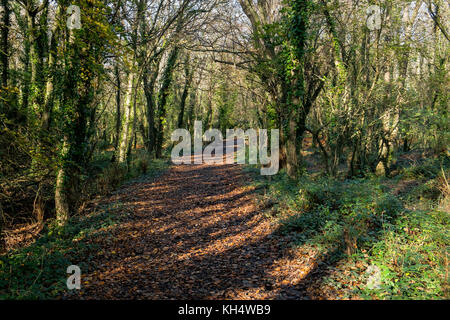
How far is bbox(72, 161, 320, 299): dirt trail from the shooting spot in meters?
4.32

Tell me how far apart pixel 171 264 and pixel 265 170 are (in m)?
8.34

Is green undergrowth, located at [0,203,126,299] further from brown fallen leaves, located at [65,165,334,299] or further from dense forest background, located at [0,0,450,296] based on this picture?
dense forest background, located at [0,0,450,296]

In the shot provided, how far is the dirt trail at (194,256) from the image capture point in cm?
432

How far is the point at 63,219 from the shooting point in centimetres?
689

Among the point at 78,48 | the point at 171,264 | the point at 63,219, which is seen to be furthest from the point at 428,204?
the point at 78,48

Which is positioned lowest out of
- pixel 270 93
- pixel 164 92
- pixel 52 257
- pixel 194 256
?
pixel 194 256

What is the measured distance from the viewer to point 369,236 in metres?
5.20

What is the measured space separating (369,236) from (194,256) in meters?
3.49

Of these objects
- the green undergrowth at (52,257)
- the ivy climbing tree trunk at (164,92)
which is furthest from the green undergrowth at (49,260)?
the ivy climbing tree trunk at (164,92)

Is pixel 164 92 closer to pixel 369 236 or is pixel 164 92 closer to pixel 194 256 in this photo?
pixel 194 256

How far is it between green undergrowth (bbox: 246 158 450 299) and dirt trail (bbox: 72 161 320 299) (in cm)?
51

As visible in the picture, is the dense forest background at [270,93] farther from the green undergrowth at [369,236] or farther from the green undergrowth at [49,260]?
the green undergrowth at [49,260]

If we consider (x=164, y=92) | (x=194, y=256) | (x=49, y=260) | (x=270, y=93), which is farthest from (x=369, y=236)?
(x=164, y=92)

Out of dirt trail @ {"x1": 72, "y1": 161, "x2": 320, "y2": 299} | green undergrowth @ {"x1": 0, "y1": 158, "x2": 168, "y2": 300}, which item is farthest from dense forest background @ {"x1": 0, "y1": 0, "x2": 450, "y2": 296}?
dirt trail @ {"x1": 72, "y1": 161, "x2": 320, "y2": 299}
